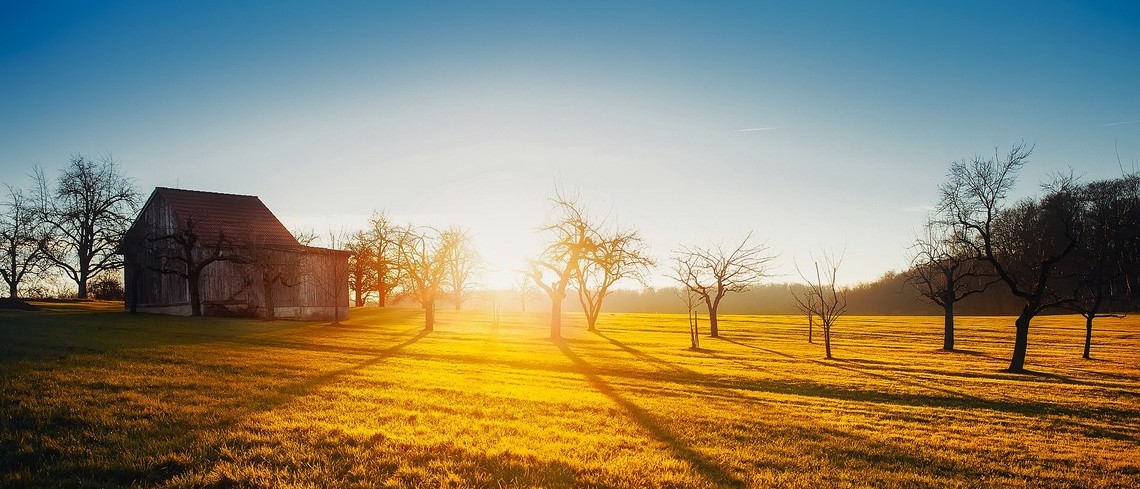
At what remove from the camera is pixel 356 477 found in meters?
6.33

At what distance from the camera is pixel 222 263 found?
38656mm

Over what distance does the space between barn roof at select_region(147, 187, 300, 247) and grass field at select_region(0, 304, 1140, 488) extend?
17.1 metres

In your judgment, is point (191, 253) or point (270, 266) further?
point (270, 266)

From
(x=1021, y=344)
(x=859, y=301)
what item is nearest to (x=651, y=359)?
(x=1021, y=344)

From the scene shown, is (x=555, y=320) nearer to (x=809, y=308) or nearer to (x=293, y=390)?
(x=809, y=308)

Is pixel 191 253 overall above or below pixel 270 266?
above

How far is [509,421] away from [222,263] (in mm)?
36854

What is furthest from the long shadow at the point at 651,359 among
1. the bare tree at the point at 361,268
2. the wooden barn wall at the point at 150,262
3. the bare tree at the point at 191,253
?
the bare tree at the point at 361,268

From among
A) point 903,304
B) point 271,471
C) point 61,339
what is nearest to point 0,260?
point 61,339

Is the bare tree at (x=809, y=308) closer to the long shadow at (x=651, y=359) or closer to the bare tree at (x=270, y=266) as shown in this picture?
the long shadow at (x=651, y=359)

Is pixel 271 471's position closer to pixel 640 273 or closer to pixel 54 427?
pixel 54 427

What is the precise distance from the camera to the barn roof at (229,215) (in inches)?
1556

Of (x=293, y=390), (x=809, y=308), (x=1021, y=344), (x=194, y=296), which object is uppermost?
(x=194, y=296)

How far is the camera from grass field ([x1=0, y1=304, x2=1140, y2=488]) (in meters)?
6.78
